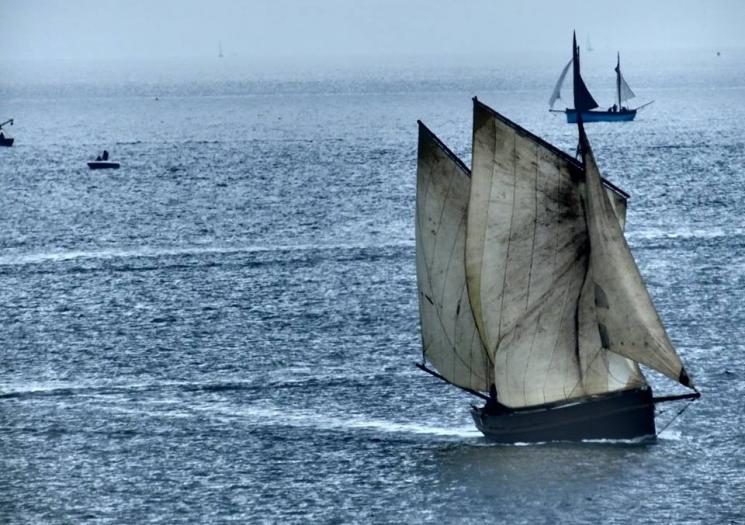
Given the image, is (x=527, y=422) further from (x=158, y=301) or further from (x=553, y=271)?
(x=158, y=301)

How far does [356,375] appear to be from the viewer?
7419 centimetres

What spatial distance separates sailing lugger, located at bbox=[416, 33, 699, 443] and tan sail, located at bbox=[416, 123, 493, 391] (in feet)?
0.20

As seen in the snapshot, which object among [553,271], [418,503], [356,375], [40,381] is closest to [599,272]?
[553,271]

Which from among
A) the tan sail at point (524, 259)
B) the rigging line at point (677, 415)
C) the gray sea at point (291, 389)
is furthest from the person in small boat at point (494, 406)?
the rigging line at point (677, 415)

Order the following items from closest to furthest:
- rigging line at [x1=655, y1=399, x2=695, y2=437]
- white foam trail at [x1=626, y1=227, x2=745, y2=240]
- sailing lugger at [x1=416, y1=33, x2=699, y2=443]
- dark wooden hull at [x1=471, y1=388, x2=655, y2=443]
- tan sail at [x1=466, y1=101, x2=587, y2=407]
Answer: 1. sailing lugger at [x1=416, y1=33, x2=699, y2=443]
2. tan sail at [x1=466, y1=101, x2=587, y2=407]
3. dark wooden hull at [x1=471, y1=388, x2=655, y2=443]
4. rigging line at [x1=655, y1=399, x2=695, y2=437]
5. white foam trail at [x1=626, y1=227, x2=745, y2=240]

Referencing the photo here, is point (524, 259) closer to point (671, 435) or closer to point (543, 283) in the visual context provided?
point (543, 283)

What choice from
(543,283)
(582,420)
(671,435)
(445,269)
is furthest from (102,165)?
(582,420)

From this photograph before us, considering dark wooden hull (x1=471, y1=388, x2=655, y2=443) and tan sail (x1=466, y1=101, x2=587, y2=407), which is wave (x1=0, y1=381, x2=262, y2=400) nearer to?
dark wooden hull (x1=471, y1=388, x2=655, y2=443)

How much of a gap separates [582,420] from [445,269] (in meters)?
7.99

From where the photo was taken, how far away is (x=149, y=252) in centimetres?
11769

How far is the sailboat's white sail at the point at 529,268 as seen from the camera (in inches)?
2333

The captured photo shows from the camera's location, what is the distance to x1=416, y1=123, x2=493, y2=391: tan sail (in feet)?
202

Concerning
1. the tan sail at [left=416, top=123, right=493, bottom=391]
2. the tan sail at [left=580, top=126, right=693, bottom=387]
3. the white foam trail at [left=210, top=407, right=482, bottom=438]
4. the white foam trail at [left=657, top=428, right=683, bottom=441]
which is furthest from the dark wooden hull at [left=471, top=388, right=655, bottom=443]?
the tan sail at [left=416, top=123, right=493, bottom=391]

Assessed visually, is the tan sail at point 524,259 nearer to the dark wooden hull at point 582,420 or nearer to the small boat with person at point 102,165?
the dark wooden hull at point 582,420
